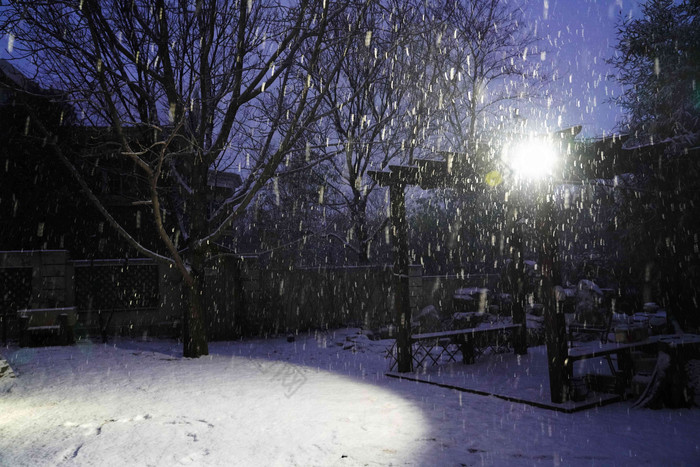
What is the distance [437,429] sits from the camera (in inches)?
205

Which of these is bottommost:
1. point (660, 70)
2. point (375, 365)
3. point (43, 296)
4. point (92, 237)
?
point (375, 365)

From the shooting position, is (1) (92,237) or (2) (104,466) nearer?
(2) (104,466)

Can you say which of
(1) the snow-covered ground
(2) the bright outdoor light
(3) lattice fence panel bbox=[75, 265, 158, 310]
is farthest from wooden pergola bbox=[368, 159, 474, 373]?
(3) lattice fence panel bbox=[75, 265, 158, 310]

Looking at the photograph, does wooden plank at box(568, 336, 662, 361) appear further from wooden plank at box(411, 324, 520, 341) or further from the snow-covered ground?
wooden plank at box(411, 324, 520, 341)

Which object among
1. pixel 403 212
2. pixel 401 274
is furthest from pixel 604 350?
pixel 403 212

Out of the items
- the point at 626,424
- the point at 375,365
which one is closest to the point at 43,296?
the point at 375,365

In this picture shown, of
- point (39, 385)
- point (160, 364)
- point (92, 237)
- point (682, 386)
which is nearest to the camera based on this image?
point (682, 386)

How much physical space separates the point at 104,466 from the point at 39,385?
3.96 metres

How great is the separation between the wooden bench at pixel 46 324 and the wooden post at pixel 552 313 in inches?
384

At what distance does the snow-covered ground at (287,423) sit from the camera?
4340 millimetres

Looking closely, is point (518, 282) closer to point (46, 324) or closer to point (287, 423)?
point (287, 423)

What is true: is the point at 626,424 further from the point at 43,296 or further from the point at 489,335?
the point at 43,296

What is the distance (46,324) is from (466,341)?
8.91 metres

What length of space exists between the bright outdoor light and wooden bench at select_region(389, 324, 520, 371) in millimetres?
3583
